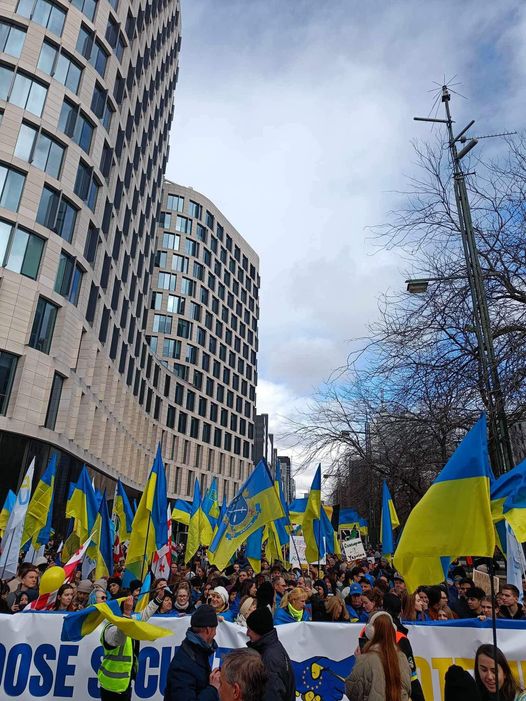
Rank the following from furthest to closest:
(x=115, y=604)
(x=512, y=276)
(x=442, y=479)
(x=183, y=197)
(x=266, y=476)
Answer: (x=183, y=197) < (x=512, y=276) < (x=266, y=476) < (x=115, y=604) < (x=442, y=479)

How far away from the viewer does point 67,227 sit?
27266 millimetres

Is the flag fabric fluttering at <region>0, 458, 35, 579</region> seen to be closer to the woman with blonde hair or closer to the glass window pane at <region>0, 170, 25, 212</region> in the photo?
the woman with blonde hair

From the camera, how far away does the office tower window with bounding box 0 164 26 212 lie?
2447cm

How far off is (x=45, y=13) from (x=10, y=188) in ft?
36.6

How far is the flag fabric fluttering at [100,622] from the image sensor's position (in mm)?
4254

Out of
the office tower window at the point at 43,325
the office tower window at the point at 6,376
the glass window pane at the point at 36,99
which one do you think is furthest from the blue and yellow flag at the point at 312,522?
the glass window pane at the point at 36,99

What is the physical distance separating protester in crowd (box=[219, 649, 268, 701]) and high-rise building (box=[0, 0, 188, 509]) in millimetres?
22518

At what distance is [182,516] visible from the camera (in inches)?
712

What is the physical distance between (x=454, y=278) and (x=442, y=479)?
19.1 feet

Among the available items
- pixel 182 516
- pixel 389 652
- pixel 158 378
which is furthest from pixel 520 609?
pixel 158 378

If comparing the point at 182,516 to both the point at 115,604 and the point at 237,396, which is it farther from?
A: the point at 237,396

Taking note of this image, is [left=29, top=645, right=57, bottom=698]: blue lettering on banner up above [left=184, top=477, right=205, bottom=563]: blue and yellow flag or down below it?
below

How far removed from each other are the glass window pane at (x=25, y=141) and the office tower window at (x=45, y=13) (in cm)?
658

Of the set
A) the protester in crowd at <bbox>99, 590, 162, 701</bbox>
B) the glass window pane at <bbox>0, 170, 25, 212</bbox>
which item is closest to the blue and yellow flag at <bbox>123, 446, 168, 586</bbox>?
the protester in crowd at <bbox>99, 590, 162, 701</bbox>
